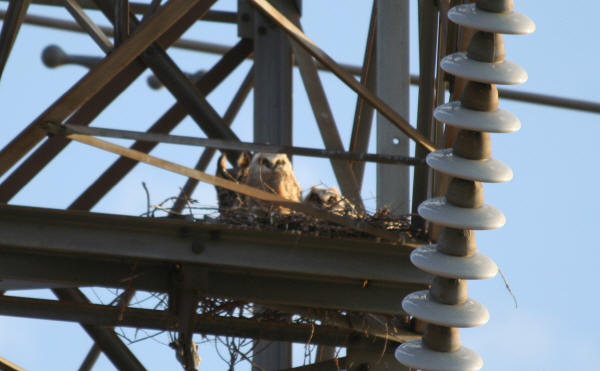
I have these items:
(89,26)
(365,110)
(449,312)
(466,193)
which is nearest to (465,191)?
(466,193)

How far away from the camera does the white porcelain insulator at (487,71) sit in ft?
16.5

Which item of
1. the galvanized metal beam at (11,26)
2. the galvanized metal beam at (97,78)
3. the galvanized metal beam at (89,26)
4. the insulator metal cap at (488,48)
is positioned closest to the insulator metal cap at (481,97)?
the insulator metal cap at (488,48)

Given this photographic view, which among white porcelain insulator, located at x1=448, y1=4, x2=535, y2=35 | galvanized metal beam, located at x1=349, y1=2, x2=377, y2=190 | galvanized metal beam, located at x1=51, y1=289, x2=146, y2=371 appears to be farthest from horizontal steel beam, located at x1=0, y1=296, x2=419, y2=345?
white porcelain insulator, located at x1=448, y1=4, x2=535, y2=35

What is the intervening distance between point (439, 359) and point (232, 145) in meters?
2.06

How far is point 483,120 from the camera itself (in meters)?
5.10

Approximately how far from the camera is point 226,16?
38.5 feet

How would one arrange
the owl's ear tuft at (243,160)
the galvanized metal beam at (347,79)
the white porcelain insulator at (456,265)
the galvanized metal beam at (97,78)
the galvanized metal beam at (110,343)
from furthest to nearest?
the owl's ear tuft at (243,160) < the galvanized metal beam at (110,343) < the galvanized metal beam at (347,79) < the galvanized metal beam at (97,78) < the white porcelain insulator at (456,265)

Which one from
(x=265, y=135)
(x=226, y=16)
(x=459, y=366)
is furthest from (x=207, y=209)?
(x=226, y=16)

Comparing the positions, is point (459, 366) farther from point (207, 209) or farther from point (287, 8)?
point (287, 8)

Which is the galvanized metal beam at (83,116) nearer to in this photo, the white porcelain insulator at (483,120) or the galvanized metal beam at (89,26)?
the galvanized metal beam at (89,26)

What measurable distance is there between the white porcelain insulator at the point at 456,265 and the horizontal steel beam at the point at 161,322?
2.56 meters

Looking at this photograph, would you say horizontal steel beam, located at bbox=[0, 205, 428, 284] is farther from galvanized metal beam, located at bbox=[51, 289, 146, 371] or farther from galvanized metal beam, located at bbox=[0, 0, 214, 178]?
galvanized metal beam, located at bbox=[51, 289, 146, 371]

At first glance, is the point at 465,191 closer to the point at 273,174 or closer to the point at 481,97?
the point at 481,97

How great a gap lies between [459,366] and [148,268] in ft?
8.48
